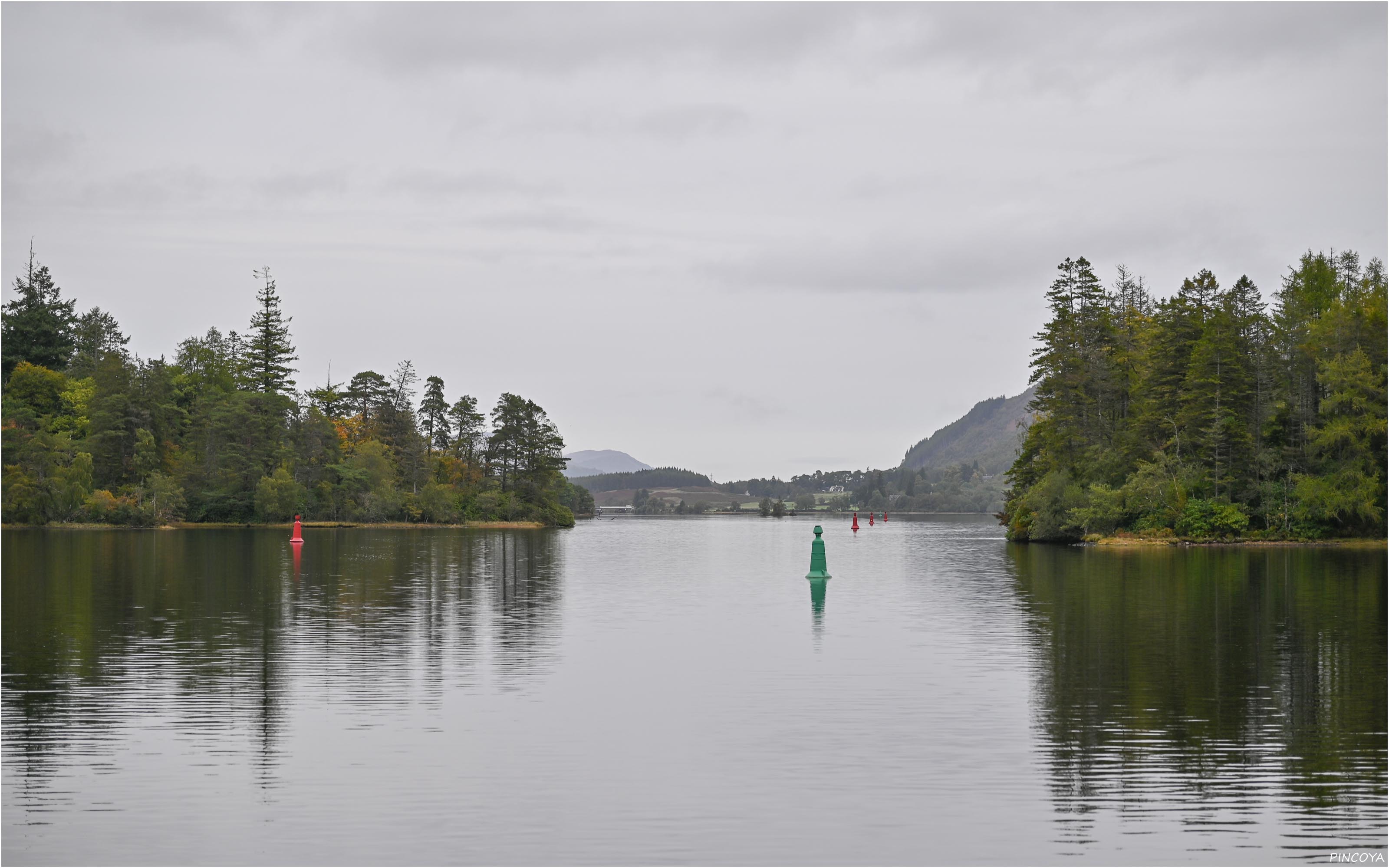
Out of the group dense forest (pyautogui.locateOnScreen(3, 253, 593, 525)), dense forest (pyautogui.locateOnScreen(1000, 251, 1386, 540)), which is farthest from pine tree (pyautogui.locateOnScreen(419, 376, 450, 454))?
dense forest (pyautogui.locateOnScreen(1000, 251, 1386, 540))

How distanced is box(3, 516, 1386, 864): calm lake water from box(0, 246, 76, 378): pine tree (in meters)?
93.4

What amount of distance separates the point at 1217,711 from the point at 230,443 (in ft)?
331

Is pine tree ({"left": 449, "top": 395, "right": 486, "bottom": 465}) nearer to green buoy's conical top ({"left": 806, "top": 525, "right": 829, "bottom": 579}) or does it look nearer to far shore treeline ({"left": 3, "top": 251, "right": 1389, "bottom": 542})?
far shore treeline ({"left": 3, "top": 251, "right": 1389, "bottom": 542})

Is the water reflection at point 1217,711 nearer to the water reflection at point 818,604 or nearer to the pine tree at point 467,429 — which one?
the water reflection at point 818,604

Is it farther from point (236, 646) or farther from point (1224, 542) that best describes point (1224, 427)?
point (236, 646)

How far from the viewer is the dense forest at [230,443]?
97.1 metres

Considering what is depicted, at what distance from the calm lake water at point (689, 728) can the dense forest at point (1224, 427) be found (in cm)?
3513

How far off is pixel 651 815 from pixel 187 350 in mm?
128471

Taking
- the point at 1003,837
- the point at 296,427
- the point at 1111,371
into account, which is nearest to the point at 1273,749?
the point at 1003,837

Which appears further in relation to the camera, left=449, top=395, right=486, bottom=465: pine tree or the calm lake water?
left=449, top=395, right=486, bottom=465: pine tree

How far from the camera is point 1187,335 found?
70.4 meters

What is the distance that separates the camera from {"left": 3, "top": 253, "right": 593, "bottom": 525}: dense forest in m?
97.1

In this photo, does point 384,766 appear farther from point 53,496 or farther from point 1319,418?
point 53,496

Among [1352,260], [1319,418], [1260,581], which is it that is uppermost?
[1352,260]
